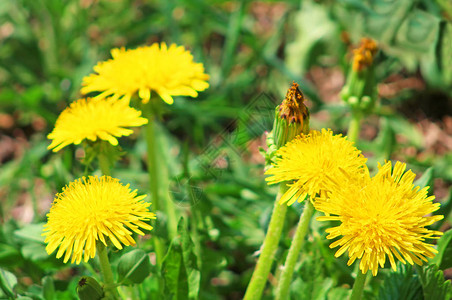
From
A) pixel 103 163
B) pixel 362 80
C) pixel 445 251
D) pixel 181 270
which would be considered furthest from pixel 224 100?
pixel 445 251

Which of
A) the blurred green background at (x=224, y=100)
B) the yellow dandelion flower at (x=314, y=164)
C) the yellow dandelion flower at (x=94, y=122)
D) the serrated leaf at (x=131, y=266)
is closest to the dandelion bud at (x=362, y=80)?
the blurred green background at (x=224, y=100)

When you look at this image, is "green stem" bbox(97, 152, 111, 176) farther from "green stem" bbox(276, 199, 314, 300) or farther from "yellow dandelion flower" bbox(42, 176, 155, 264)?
"green stem" bbox(276, 199, 314, 300)

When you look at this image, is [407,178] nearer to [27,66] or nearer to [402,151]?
[402,151]

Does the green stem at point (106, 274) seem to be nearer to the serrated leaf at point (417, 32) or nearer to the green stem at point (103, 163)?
the green stem at point (103, 163)

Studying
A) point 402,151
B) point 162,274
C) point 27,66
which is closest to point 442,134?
point 402,151

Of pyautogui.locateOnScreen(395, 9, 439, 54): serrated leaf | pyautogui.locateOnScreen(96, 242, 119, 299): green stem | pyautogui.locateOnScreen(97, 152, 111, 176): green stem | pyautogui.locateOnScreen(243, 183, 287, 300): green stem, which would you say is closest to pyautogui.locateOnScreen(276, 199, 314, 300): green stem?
pyautogui.locateOnScreen(243, 183, 287, 300): green stem

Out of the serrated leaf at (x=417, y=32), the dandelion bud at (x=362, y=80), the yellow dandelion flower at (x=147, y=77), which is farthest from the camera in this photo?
the serrated leaf at (x=417, y=32)

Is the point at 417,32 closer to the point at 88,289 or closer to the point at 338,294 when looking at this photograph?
the point at 338,294
